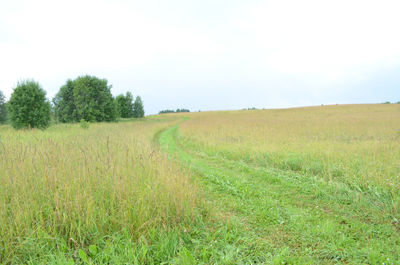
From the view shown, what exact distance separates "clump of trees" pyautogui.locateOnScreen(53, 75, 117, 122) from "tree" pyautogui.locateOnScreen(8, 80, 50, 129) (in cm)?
1168

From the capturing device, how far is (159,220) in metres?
3.18

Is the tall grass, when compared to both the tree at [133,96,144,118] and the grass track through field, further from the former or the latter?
the tree at [133,96,144,118]

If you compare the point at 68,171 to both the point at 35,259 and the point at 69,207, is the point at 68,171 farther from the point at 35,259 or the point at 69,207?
the point at 35,259

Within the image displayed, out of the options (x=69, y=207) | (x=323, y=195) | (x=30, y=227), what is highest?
(x=69, y=207)

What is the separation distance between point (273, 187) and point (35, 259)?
5.42 m

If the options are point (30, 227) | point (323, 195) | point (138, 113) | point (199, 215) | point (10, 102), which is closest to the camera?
point (30, 227)

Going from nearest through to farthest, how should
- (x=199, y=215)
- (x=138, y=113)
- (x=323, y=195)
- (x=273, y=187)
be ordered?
1. (x=199, y=215)
2. (x=323, y=195)
3. (x=273, y=187)
4. (x=138, y=113)

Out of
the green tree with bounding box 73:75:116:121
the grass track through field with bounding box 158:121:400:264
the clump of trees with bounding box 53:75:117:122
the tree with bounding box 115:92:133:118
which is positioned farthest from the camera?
the tree with bounding box 115:92:133:118

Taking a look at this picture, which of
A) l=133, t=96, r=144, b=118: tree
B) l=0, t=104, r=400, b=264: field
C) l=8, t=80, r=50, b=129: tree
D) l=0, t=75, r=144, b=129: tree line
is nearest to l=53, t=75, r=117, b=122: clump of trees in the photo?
l=0, t=75, r=144, b=129: tree line

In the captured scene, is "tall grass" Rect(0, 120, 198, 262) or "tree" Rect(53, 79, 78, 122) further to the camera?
"tree" Rect(53, 79, 78, 122)

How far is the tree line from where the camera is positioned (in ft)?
68.7

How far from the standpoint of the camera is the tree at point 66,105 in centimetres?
3588

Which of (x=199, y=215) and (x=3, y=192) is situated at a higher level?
(x=3, y=192)

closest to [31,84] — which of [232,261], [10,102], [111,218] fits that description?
[10,102]
